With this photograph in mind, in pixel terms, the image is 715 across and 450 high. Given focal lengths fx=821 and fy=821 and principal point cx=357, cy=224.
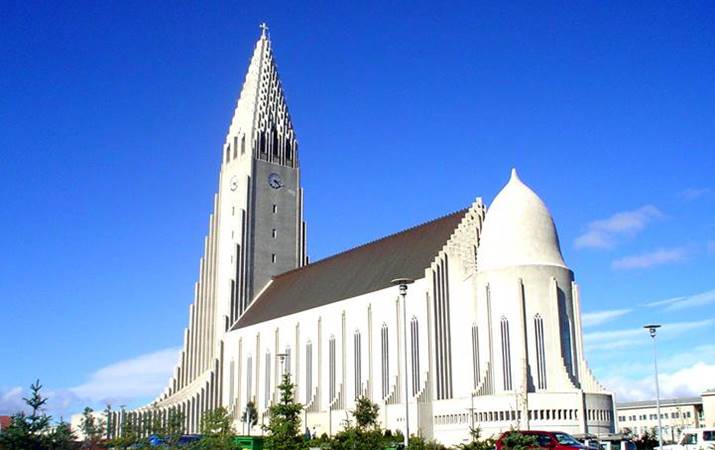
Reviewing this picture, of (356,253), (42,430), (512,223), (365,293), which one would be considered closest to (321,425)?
(365,293)

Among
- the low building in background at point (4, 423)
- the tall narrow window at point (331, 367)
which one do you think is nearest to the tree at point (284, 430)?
the low building in background at point (4, 423)

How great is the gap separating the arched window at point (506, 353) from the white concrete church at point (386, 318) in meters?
0.14

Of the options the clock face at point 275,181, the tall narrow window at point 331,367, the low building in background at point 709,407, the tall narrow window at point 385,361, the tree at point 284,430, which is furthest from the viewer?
the low building in background at point 709,407

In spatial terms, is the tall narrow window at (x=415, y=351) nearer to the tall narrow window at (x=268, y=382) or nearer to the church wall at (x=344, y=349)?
the church wall at (x=344, y=349)

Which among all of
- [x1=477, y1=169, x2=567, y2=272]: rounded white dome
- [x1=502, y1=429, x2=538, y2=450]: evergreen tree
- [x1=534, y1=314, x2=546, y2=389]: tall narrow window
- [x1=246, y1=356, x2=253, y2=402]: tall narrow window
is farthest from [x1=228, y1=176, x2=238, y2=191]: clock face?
[x1=502, y1=429, x2=538, y2=450]: evergreen tree

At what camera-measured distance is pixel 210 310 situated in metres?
90.8

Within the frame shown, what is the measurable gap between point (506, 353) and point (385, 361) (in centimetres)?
1097

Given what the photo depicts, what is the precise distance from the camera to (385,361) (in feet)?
212

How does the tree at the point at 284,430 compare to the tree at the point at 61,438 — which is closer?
the tree at the point at 61,438

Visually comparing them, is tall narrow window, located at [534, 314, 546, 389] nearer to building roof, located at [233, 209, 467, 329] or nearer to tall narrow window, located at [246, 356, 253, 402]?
building roof, located at [233, 209, 467, 329]

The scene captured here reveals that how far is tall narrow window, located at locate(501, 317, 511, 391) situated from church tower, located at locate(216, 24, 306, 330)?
124ft

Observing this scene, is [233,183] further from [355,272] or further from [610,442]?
[610,442]

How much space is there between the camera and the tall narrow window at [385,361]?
6378 centimetres

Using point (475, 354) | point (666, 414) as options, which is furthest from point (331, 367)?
point (666, 414)
